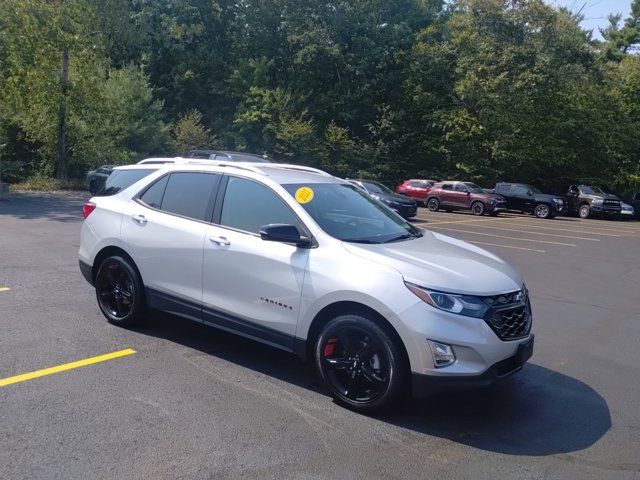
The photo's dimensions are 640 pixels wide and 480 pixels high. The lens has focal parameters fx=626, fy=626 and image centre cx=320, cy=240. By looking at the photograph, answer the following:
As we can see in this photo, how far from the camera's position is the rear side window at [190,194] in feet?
18.6

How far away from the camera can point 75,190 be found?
87.1 ft

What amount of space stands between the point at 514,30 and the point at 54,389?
124 feet

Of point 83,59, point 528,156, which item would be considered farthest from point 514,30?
point 83,59

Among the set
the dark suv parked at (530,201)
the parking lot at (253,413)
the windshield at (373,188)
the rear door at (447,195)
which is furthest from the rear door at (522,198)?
the parking lot at (253,413)

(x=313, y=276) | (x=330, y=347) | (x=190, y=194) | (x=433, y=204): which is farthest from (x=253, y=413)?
(x=433, y=204)

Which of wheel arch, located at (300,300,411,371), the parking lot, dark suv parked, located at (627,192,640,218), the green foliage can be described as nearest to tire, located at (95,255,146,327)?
the parking lot

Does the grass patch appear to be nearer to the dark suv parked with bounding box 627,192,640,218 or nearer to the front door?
the front door

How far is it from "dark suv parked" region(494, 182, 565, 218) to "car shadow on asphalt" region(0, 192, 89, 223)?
1989cm

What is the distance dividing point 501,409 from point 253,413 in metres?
1.88

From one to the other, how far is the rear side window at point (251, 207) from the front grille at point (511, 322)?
168 centimetres

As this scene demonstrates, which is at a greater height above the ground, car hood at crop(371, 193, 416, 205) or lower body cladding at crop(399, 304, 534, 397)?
lower body cladding at crop(399, 304, 534, 397)

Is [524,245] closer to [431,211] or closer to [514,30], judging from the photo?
[431,211]

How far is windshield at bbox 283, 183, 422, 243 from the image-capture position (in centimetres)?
510

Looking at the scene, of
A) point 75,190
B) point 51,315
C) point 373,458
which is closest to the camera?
point 373,458
